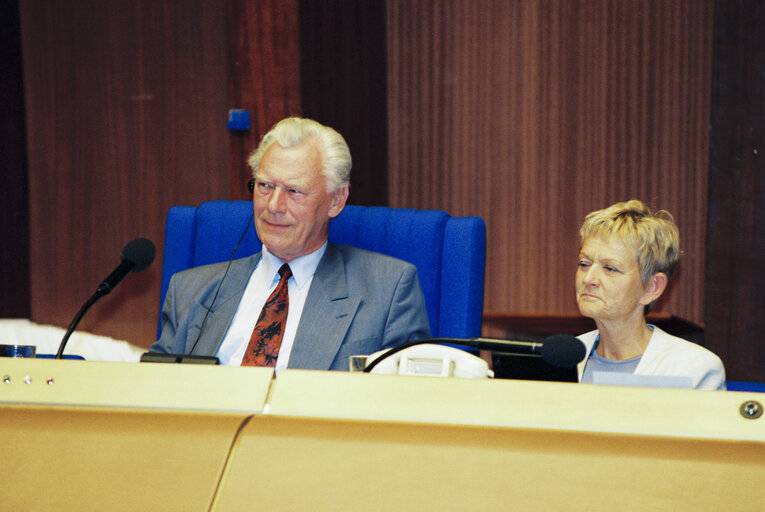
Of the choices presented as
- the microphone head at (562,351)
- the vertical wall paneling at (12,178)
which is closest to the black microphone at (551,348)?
the microphone head at (562,351)

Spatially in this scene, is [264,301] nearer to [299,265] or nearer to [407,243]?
[299,265]

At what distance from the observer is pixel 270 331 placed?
1.91 metres

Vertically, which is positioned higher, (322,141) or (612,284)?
(322,141)

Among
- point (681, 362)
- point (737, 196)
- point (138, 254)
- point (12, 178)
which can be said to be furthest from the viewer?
point (12, 178)

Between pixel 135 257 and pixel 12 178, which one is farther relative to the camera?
pixel 12 178

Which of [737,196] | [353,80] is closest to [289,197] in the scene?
[353,80]

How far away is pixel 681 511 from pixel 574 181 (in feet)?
11.5

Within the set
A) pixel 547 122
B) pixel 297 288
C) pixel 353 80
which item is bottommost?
pixel 297 288

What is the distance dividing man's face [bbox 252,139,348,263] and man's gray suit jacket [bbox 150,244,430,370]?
10 cm

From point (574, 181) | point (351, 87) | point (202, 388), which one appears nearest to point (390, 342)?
point (202, 388)

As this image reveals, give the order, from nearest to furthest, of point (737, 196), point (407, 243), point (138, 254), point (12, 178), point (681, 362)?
1. point (138, 254)
2. point (681, 362)
3. point (407, 243)
4. point (737, 196)
5. point (12, 178)

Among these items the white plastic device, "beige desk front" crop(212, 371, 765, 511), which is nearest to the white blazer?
the white plastic device

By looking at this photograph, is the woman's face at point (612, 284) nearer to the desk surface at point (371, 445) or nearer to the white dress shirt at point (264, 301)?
the white dress shirt at point (264, 301)

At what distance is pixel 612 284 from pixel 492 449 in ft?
3.88
